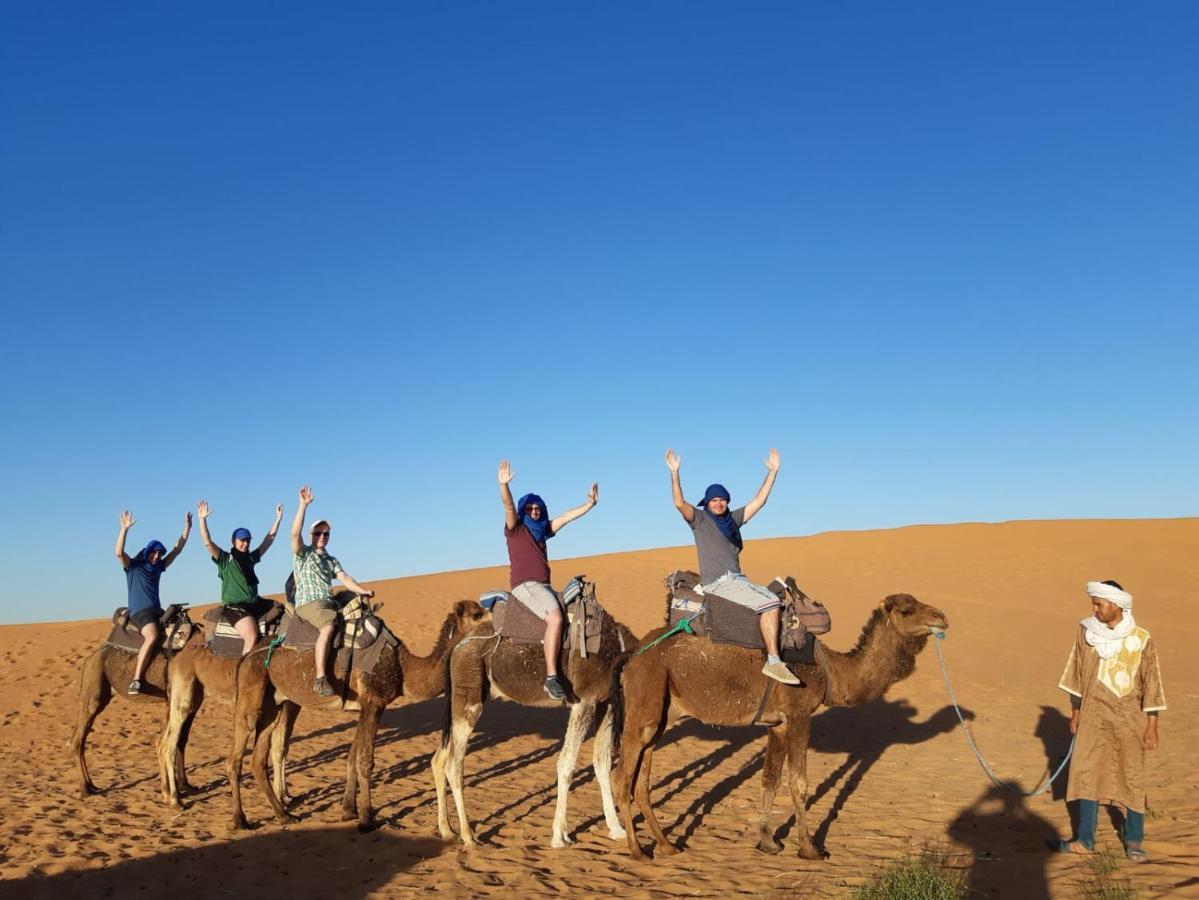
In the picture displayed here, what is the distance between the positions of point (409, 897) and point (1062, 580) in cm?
3310

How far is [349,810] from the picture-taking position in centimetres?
1130

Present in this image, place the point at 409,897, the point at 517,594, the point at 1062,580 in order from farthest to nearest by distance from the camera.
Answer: the point at 1062,580 → the point at 517,594 → the point at 409,897

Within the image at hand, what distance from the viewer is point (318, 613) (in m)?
11.2

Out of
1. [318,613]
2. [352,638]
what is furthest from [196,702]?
[352,638]

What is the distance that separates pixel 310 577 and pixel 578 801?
15.5 ft

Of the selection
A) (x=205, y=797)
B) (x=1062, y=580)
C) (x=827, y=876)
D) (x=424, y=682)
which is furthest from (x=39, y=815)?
(x=1062, y=580)

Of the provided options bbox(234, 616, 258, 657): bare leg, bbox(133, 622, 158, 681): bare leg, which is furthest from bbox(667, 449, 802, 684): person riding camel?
bbox(133, 622, 158, 681): bare leg

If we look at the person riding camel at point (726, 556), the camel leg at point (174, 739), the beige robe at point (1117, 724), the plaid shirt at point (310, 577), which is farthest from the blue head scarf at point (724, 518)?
A: the camel leg at point (174, 739)

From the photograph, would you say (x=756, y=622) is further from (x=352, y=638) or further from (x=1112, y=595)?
(x=352, y=638)

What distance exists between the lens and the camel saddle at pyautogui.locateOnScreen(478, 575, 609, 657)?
10469mm

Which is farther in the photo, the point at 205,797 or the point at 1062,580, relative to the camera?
the point at 1062,580

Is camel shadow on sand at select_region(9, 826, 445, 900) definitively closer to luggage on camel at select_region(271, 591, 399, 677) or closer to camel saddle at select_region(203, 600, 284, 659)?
luggage on camel at select_region(271, 591, 399, 677)

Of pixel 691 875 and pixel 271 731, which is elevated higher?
pixel 271 731

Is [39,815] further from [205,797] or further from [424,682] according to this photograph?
[424,682]
